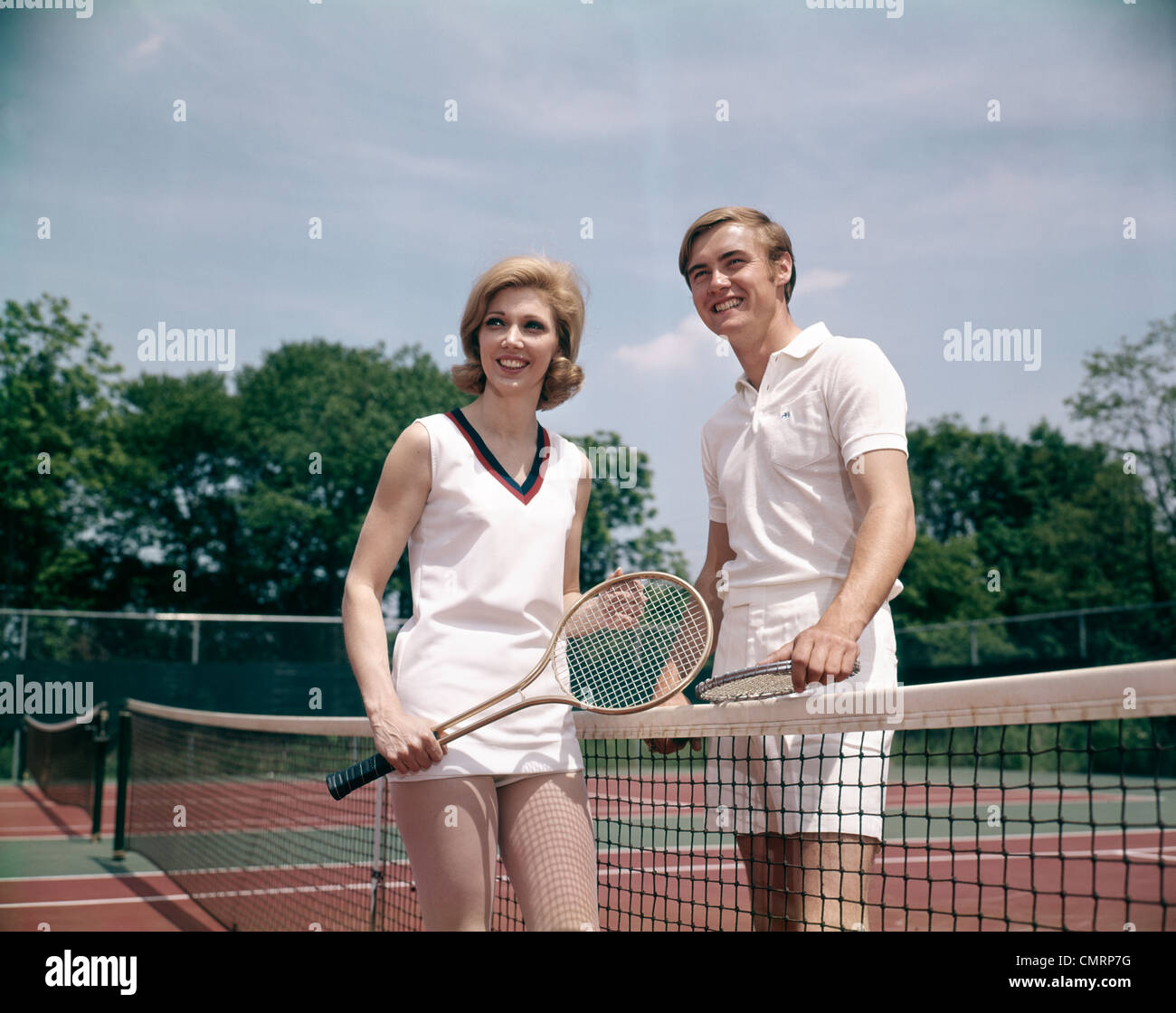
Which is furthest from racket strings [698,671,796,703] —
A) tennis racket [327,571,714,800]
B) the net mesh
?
the net mesh

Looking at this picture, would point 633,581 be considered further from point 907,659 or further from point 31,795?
point 907,659

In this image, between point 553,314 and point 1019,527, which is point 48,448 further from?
point 1019,527

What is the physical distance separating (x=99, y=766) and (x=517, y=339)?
890 cm

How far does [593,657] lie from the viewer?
8.73 ft

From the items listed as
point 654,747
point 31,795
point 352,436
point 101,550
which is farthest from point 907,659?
point 101,550

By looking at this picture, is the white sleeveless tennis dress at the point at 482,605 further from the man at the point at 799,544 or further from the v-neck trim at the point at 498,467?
the man at the point at 799,544

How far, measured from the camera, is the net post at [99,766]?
9.68 meters

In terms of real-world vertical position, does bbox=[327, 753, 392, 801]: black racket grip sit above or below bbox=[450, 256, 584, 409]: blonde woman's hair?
below

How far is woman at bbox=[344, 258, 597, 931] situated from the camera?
2111 millimetres

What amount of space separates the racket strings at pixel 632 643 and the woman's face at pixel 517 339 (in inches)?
19.3

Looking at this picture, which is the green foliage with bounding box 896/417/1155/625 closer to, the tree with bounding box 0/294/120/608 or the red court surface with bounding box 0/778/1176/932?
the red court surface with bounding box 0/778/1176/932

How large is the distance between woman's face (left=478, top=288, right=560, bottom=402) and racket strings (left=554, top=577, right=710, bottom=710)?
0.49 meters

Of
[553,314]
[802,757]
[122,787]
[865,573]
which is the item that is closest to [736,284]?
[553,314]
